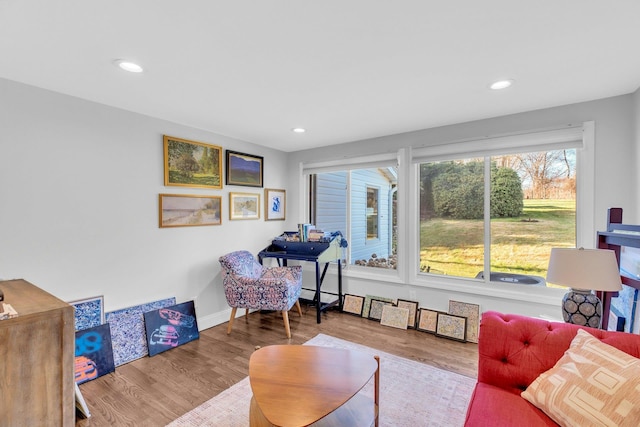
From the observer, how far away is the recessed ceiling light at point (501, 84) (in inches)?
84.5

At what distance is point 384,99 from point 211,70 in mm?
1362

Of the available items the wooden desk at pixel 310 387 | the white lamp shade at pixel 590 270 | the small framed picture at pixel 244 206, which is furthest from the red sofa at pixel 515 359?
the small framed picture at pixel 244 206

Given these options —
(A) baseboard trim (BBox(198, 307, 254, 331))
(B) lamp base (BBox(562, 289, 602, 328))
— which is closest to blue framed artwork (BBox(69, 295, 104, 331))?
(A) baseboard trim (BBox(198, 307, 254, 331))

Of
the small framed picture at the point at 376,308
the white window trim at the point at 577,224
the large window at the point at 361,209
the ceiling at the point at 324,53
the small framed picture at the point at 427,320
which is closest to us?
the ceiling at the point at 324,53

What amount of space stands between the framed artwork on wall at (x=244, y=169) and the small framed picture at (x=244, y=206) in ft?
0.51

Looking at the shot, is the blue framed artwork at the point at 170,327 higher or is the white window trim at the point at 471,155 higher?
the white window trim at the point at 471,155

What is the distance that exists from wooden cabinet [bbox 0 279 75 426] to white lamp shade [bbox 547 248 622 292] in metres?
2.82

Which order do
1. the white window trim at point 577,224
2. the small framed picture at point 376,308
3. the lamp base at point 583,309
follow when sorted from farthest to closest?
the small framed picture at point 376,308, the white window trim at point 577,224, the lamp base at point 583,309

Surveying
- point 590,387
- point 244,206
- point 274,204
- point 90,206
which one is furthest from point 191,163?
point 590,387

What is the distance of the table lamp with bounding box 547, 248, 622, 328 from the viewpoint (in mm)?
1685

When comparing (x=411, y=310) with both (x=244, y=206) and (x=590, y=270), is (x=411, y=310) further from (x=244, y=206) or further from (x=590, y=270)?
(x=244, y=206)

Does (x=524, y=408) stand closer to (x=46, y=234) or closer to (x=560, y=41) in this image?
(x=560, y=41)

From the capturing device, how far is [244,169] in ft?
12.5

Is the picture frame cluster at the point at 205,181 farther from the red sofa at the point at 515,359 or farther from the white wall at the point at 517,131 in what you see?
the red sofa at the point at 515,359
